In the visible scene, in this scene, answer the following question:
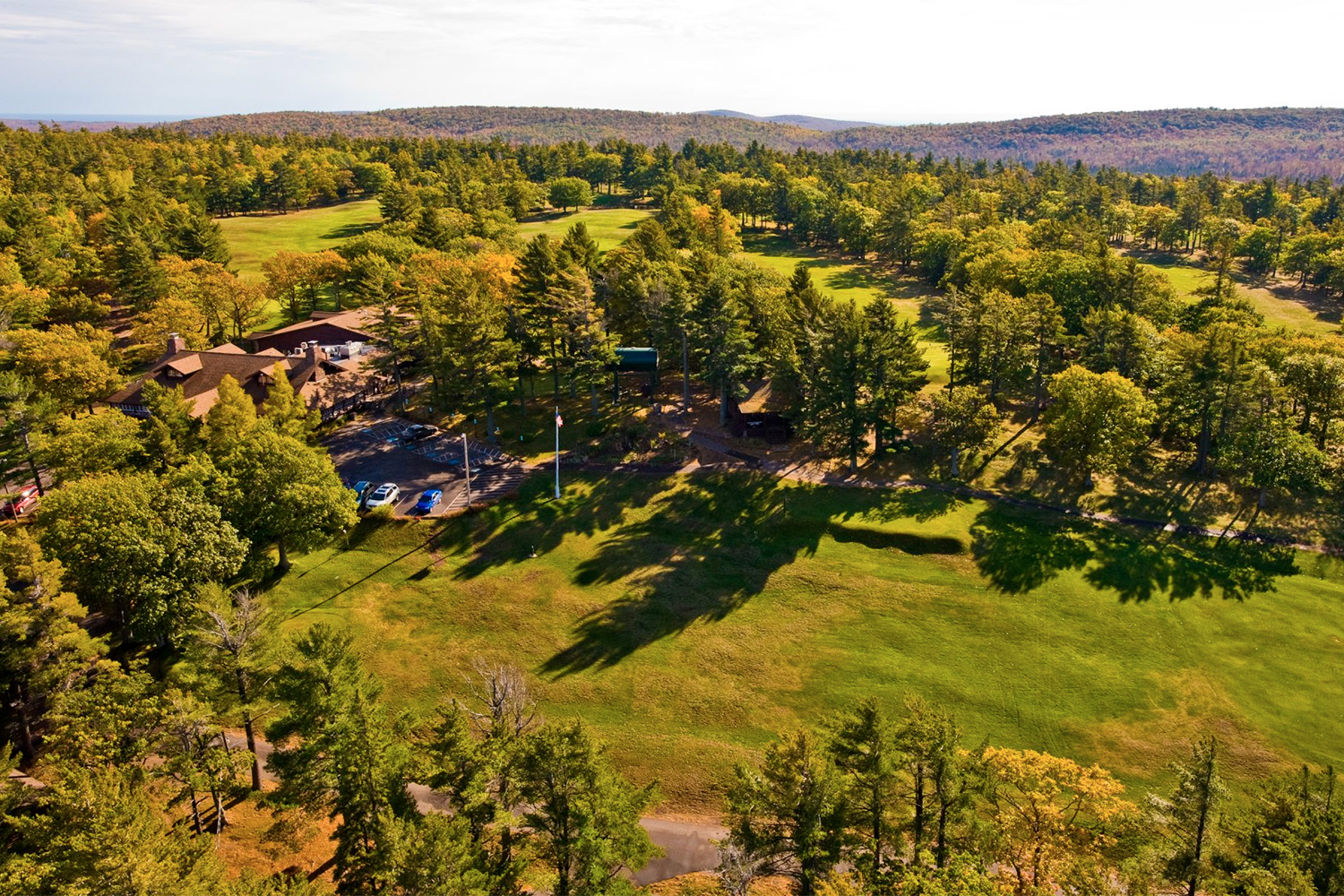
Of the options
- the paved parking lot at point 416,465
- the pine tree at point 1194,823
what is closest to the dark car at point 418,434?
the paved parking lot at point 416,465

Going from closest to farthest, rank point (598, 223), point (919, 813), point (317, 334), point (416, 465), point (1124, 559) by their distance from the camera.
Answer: point (919, 813)
point (1124, 559)
point (416, 465)
point (317, 334)
point (598, 223)

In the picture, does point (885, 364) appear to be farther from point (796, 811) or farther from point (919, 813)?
point (796, 811)

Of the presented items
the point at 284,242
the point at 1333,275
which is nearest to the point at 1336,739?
the point at 1333,275

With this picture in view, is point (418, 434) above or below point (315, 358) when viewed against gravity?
below

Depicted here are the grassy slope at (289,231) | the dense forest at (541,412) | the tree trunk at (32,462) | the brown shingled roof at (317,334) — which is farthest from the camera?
the grassy slope at (289,231)

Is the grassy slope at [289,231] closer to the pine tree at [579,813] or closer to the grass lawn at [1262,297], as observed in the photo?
the pine tree at [579,813]

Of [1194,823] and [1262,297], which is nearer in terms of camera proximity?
[1194,823]

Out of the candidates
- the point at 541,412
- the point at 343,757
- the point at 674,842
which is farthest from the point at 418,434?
the point at 674,842
